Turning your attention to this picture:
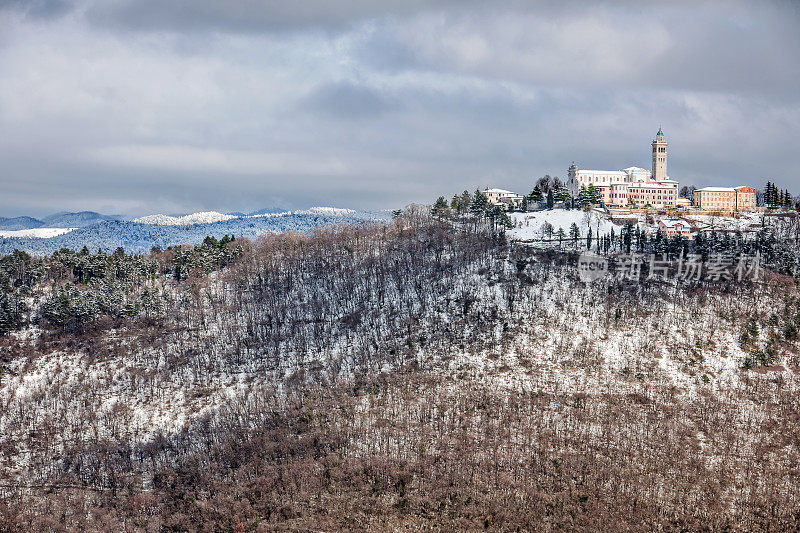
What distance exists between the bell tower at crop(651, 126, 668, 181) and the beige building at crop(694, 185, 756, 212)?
19206 mm

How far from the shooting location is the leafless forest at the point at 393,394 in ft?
186

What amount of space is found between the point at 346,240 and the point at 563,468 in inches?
2918

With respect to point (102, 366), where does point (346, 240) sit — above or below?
above

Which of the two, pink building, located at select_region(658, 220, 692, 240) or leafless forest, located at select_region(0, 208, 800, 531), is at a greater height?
pink building, located at select_region(658, 220, 692, 240)

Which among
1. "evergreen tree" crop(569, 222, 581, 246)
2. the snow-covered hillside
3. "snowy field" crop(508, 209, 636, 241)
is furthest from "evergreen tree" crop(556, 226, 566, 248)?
the snow-covered hillside

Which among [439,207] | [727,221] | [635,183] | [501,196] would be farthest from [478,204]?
[727,221]

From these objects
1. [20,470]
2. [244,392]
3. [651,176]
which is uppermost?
[651,176]

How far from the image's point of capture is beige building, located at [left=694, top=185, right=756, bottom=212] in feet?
477

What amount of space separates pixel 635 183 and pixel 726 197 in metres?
20.8

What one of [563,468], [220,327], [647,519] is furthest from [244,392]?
[647,519]

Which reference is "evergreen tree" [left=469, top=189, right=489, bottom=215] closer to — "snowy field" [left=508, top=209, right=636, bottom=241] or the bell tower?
"snowy field" [left=508, top=209, right=636, bottom=241]

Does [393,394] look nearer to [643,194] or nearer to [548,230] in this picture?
[548,230]

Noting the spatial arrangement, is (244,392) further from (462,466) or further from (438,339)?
(462,466)

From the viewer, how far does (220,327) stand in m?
98.3
